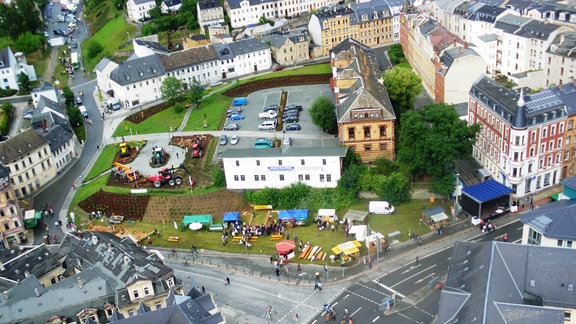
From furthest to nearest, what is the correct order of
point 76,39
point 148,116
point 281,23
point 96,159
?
point 76,39
point 281,23
point 148,116
point 96,159

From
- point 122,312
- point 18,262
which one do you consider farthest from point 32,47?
point 122,312

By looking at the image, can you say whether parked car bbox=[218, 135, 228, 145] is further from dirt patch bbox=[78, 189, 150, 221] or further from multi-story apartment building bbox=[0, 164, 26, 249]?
multi-story apartment building bbox=[0, 164, 26, 249]

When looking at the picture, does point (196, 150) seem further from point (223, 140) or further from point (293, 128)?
point (293, 128)

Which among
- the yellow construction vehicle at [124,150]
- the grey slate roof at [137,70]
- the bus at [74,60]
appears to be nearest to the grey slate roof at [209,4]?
the bus at [74,60]

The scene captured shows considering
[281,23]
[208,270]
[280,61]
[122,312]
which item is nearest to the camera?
[122,312]

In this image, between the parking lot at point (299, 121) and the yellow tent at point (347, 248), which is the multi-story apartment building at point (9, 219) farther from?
the yellow tent at point (347, 248)

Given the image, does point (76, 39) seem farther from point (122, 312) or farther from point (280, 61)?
point (122, 312)
